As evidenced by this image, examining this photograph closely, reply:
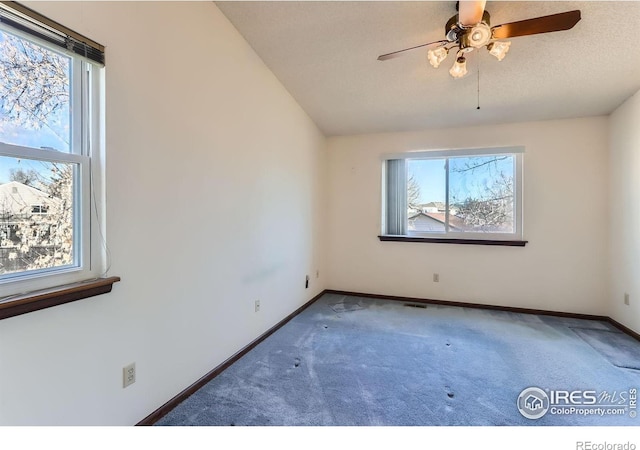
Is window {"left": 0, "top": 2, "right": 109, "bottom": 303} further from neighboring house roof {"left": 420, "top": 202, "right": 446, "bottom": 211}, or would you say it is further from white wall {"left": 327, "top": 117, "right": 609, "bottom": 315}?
neighboring house roof {"left": 420, "top": 202, "right": 446, "bottom": 211}

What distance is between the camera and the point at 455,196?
13.3ft

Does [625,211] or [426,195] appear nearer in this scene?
[625,211]

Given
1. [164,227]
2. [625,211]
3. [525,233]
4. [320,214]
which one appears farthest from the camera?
[320,214]

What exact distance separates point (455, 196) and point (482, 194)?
324 mm

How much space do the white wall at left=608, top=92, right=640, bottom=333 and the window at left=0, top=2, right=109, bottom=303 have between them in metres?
4.39

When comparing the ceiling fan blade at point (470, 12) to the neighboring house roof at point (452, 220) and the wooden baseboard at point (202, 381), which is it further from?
the wooden baseboard at point (202, 381)

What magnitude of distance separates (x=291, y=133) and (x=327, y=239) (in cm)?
177

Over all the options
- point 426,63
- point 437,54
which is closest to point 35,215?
point 437,54

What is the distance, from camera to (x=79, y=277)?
1.42 meters

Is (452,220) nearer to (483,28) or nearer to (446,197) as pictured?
(446,197)

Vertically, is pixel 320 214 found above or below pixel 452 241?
above

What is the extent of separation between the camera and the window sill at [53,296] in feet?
3.69

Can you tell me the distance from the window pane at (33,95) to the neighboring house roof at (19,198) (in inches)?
7.1
